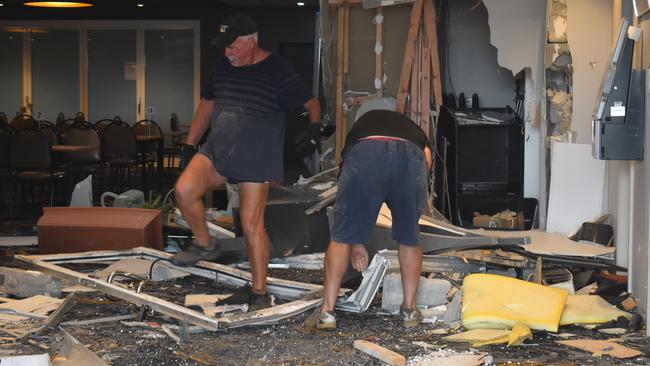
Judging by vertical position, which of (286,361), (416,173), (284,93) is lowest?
(286,361)

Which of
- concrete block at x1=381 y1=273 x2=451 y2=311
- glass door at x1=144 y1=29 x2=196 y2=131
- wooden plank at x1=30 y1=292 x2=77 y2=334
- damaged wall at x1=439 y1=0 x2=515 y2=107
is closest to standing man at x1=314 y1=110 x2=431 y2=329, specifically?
concrete block at x1=381 y1=273 x2=451 y2=311

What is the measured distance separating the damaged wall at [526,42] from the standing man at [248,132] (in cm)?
337

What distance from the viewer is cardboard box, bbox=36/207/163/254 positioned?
694 centimetres

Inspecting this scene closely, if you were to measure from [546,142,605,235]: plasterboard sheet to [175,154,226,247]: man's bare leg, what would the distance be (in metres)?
3.15

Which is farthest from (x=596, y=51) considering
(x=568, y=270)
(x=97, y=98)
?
(x=97, y=98)

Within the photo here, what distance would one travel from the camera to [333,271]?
16.7ft

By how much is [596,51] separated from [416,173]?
10.4ft

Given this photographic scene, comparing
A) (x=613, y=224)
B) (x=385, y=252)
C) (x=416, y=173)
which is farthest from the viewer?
(x=613, y=224)

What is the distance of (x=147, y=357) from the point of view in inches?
176

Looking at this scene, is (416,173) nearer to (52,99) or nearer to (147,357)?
(147,357)

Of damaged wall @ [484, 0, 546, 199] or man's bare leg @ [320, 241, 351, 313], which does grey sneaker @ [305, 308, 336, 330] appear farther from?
damaged wall @ [484, 0, 546, 199]

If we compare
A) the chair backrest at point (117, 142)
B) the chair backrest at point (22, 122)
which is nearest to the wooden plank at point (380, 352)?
the chair backrest at point (117, 142)

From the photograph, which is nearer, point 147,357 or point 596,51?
point 147,357

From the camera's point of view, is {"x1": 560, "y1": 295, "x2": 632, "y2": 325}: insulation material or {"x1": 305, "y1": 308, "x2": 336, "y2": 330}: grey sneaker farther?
{"x1": 560, "y1": 295, "x2": 632, "y2": 325}: insulation material
